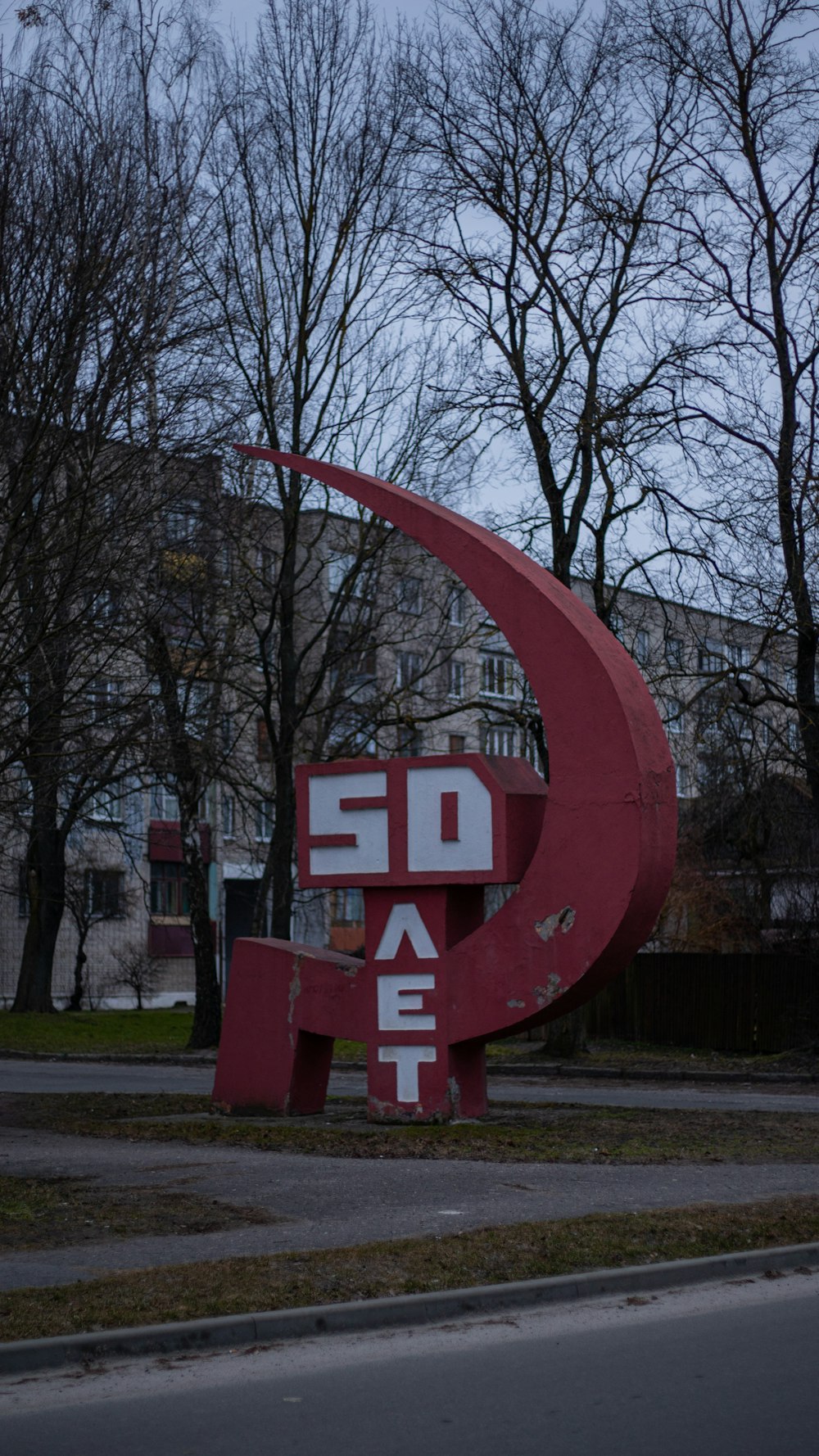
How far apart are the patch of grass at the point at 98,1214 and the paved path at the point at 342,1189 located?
0.69ft

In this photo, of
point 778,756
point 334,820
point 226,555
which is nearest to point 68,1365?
point 334,820

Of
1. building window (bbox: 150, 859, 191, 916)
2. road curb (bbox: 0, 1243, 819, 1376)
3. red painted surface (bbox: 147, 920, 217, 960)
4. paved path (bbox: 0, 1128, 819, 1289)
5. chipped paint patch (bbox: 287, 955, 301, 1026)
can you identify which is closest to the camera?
road curb (bbox: 0, 1243, 819, 1376)

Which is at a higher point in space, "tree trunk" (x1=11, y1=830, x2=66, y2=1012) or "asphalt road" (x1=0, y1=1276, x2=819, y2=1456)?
"tree trunk" (x1=11, y1=830, x2=66, y2=1012)

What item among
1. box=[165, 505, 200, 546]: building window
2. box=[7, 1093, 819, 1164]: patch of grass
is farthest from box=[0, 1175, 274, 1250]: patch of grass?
box=[165, 505, 200, 546]: building window

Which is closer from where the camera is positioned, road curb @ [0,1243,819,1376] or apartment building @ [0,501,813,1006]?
road curb @ [0,1243,819,1376]

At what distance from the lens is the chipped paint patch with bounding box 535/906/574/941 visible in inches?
574

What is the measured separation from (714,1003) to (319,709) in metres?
8.90

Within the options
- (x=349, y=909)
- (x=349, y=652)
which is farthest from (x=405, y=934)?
(x=349, y=909)

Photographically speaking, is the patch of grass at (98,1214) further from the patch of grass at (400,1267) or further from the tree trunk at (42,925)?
the tree trunk at (42,925)

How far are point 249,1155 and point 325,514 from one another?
16.0 m

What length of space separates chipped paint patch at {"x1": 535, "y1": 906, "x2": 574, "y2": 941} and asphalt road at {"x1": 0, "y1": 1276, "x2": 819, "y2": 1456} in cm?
700

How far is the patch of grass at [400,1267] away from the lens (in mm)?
7219

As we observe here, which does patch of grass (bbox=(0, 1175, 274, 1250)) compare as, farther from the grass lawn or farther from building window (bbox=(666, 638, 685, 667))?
building window (bbox=(666, 638, 685, 667))

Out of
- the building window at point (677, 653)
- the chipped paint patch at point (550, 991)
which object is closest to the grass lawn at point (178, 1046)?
the building window at point (677, 653)
